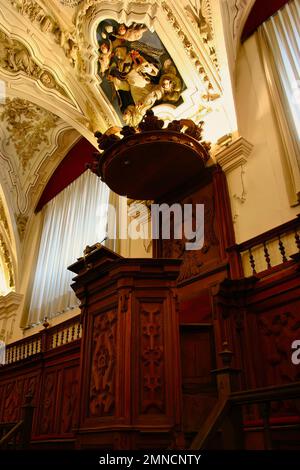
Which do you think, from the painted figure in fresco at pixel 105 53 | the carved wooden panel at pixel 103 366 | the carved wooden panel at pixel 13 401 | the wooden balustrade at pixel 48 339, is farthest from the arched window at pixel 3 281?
the carved wooden panel at pixel 103 366

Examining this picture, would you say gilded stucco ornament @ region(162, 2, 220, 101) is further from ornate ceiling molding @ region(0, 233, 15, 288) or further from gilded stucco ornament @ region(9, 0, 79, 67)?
ornate ceiling molding @ region(0, 233, 15, 288)

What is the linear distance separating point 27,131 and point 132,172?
4.98 meters

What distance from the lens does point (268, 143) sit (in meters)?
4.79

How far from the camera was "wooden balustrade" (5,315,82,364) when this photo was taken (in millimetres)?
5785

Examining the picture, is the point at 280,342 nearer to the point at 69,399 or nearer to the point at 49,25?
the point at 69,399

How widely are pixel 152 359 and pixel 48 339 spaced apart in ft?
12.5

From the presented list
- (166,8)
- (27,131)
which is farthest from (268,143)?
(27,131)

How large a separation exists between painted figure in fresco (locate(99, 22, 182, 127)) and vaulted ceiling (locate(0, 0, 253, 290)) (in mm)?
131

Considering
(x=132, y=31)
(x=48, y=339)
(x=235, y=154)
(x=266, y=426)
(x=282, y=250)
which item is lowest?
(x=266, y=426)

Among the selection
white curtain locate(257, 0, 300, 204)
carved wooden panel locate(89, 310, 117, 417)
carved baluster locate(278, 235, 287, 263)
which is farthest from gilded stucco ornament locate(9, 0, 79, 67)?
carved wooden panel locate(89, 310, 117, 417)

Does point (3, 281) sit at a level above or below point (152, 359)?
above

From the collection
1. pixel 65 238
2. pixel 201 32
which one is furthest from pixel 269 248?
pixel 65 238

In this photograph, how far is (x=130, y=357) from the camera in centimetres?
271

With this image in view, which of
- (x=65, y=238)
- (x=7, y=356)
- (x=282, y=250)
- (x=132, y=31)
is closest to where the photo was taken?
(x=282, y=250)
